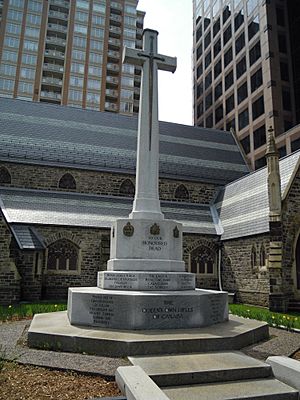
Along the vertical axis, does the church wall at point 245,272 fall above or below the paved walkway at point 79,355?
above

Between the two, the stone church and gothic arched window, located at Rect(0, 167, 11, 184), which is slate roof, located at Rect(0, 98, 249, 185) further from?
gothic arched window, located at Rect(0, 167, 11, 184)

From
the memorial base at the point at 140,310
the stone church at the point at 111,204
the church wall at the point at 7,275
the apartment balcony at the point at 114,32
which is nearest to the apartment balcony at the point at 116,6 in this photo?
the apartment balcony at the point at 114,32

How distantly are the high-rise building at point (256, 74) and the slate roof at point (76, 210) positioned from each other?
49.0 feet

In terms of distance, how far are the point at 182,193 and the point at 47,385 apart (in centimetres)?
2340

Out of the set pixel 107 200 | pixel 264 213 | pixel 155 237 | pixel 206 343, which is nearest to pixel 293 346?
pixel 206 343

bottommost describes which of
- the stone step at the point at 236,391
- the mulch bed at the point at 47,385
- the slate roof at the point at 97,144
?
the stone step at the point at 236,391

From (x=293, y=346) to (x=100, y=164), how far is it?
2079 cm

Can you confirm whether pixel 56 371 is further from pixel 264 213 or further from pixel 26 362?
pixel 264 213

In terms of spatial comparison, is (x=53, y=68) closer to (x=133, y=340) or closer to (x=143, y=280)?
(x=143, y=280)

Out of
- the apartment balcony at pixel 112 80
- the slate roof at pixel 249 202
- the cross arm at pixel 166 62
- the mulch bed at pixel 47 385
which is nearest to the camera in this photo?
the mulch bed at pixel 47 385

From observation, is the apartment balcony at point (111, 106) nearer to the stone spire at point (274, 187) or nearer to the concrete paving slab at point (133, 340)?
the stone spire at point (274, 187)

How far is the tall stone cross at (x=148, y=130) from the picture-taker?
9.83 meters

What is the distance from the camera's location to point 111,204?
2450 centimetres

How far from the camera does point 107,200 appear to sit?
24969mm
